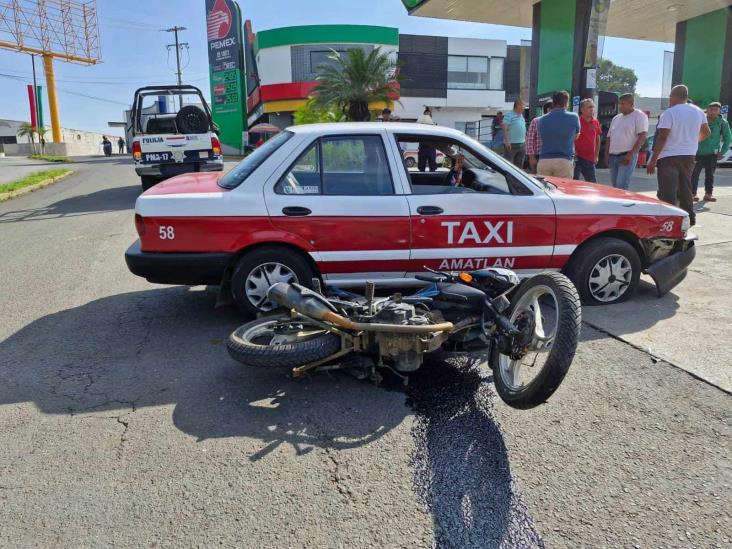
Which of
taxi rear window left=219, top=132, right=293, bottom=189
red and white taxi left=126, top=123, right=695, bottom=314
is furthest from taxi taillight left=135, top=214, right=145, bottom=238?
taxi rear window left=219, top=132, right=293, bottom=189

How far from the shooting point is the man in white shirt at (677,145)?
6.86m

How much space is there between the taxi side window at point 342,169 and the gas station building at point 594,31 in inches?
574

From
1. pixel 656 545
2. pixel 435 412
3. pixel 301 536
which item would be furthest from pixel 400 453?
pixel 656 545

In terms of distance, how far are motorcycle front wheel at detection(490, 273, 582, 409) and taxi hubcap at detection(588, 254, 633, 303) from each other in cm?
163

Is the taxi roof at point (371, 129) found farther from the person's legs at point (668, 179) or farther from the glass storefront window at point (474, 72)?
the glass storefront window at point (474, 72)

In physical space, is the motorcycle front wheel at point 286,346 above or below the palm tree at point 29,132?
below

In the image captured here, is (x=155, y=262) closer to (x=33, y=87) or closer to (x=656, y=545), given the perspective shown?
(x=656, y=545)

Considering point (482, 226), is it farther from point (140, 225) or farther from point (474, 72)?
point (474, 72)

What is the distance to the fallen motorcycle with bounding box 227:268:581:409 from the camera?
9.43 feet

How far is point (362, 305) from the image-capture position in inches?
133

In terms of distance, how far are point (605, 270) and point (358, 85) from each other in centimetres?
2506

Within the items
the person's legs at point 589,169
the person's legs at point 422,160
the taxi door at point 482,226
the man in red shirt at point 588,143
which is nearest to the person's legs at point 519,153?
the man in red shirt at point 588,143

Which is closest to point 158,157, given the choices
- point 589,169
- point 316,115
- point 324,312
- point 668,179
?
point 589,169

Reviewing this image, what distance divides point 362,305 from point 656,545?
1.93m
